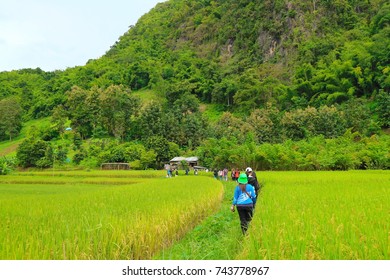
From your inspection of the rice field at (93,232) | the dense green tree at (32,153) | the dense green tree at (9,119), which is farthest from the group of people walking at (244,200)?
the dense green tree at (9,119)

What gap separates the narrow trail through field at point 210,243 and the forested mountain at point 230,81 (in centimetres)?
2403

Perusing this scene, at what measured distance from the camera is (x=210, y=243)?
23.1ft

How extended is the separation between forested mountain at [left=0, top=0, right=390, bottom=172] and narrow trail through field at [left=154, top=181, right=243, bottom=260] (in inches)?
946

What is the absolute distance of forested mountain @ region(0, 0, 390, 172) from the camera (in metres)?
48.1

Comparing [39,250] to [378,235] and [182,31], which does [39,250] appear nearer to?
[378,235]

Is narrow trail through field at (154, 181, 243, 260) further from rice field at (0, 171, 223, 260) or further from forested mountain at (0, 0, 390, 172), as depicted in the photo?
forested mountain at (0, 0, 390, 172)

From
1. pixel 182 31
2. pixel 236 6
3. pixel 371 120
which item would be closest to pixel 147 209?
pixel 371 120

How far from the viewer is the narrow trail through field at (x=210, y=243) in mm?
5695

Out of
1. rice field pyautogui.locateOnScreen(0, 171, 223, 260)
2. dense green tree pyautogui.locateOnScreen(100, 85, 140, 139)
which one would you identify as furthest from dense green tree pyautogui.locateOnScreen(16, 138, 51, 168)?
rice field pyautogui.locateOnScreen(0, 171, 223, 260)

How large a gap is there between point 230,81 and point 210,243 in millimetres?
68254

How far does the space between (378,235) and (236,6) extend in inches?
3911

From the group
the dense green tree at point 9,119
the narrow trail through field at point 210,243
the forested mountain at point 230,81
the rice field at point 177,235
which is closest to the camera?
the rice field at point 177,235

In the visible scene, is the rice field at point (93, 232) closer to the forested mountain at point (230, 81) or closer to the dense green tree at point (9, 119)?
the forested mountain at point (230, 81)

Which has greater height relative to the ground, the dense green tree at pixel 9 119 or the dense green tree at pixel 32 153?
the dense green tree at pixel 9 119
